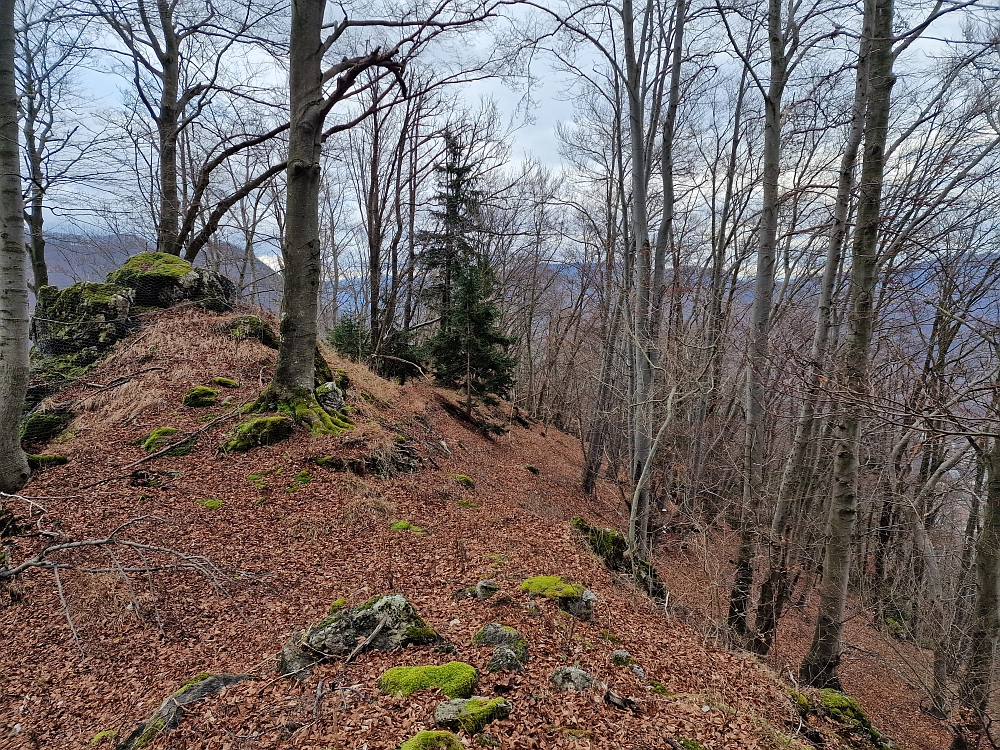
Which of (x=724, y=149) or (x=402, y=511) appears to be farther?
(x=724, y=149)

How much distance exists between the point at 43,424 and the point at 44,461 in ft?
4.67

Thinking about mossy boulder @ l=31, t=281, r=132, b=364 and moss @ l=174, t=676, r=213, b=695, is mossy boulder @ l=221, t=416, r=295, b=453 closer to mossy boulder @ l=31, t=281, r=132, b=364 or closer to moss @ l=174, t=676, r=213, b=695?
moss @ l=174, t=676, r=213, b=695

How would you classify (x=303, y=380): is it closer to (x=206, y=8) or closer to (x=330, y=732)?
(x=330, y=732)

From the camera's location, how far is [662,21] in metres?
8.91

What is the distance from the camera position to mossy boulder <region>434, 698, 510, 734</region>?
2.72 meters

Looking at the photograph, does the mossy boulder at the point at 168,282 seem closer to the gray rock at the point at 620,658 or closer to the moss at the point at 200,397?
the moss at the point at 200,397

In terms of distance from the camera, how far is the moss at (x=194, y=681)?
3.13 metres

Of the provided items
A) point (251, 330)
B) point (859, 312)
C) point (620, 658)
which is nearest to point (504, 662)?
point (620, 658)

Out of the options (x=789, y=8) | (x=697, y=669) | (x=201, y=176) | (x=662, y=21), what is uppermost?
(x=662, y=21)

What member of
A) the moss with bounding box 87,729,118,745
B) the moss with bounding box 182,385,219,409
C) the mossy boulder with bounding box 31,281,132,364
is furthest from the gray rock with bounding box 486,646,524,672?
the mossy boulder with bounding box 31,281,132,364

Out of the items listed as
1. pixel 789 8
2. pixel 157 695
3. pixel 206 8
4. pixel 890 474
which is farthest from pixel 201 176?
pixel 890 474

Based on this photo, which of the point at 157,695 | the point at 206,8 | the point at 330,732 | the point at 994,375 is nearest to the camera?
the point at 330,732

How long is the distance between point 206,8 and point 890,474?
1676cm

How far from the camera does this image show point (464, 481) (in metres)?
7.75
